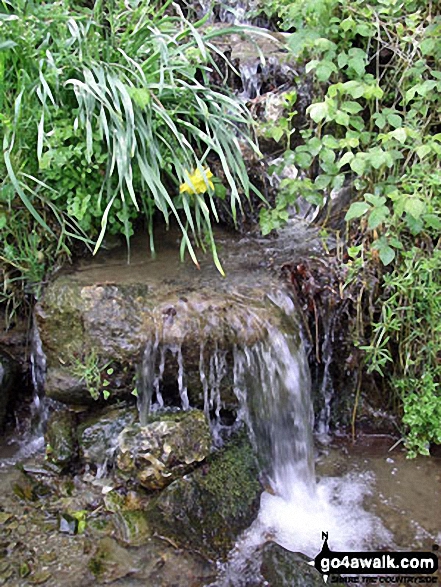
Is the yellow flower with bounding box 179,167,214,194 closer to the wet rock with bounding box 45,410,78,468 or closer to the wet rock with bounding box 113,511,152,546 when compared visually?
the wet rock with bounding box 45,410,78,468

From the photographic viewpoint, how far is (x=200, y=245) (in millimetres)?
3227

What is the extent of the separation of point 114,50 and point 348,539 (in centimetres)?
265

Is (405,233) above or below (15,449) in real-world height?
above

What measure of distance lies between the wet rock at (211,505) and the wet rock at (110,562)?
0.56 ft

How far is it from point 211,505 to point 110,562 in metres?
0.48

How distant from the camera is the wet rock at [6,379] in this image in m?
2.90

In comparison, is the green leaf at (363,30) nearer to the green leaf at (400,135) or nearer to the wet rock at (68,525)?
the green leaf at (400,135)

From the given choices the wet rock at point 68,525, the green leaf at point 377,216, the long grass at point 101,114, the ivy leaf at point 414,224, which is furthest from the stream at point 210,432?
the ivy leaf at point 414,224

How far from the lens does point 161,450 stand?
94.7 inches

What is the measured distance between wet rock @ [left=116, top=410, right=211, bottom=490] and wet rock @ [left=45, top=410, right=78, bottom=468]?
1.12ft

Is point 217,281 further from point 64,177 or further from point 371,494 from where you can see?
point 371,494

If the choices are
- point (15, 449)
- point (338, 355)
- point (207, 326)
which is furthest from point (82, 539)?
point (338, 355)

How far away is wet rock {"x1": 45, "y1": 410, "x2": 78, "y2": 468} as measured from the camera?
2.66 metres

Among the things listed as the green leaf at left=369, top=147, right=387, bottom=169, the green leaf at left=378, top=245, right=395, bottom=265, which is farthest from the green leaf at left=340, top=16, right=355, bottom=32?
the green leaf at left=378, top=245, right=395, bottom=265
